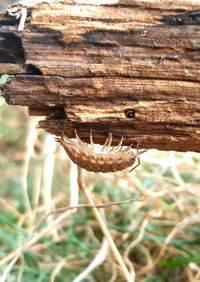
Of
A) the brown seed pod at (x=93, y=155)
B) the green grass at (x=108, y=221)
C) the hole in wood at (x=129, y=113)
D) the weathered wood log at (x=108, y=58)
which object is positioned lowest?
the green grass at (x=108, y=221)

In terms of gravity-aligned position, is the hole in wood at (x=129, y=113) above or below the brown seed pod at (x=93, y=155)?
above

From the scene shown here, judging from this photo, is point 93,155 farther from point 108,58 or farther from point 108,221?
point 108,221

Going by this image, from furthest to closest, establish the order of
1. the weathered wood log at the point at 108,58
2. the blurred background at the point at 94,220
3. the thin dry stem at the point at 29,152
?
1. the thin dry stem at the point at 29,152
2. the blurred background at the point at 94,220
3. the weathered wood log at the point at 108,58

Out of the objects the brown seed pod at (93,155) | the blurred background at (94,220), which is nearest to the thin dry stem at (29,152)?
the blurred background at (94,220)

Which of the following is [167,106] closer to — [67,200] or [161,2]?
[161,2]

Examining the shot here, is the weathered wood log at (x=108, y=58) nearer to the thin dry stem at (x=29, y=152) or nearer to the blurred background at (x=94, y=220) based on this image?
the blurred background at (x=94, y=220)

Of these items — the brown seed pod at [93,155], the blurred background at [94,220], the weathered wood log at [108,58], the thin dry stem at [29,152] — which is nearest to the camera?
the weathered wood log at [108,58]

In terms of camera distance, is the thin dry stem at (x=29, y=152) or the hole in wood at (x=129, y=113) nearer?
the hole in wood at (x=129, y=113)
